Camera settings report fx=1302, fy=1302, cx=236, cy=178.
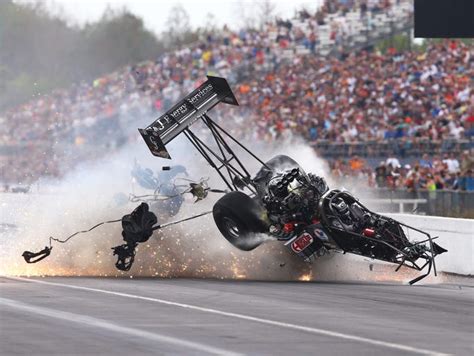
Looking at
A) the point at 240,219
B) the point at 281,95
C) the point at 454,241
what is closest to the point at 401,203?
the point at 454,241

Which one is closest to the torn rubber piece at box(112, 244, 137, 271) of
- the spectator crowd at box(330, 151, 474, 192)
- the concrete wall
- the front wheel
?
the front wheel

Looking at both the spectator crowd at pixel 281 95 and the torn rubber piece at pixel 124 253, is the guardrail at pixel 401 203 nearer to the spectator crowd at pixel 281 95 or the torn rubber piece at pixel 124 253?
the spectator crowd at pixel 281 95

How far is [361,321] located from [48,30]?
19536 millimetres

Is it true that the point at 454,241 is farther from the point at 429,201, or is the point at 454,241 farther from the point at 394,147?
the point at 394,147

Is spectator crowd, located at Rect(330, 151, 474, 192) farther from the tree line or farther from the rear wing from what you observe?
the rear wing

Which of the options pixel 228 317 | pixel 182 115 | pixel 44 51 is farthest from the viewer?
pixel 44 51

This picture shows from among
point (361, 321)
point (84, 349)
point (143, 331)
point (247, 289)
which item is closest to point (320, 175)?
point (247, 289)

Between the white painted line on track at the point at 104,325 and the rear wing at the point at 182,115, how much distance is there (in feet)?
14.2

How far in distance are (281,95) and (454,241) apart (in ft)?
73.2

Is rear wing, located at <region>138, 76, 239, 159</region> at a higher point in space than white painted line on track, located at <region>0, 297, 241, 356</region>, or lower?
higher

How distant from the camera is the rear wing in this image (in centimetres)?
1795

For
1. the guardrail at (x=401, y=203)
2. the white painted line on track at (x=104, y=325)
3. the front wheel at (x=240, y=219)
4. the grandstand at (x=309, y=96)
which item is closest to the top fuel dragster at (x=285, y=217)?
the front wheel at (x=240, y=219)

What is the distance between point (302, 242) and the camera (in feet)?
56.0

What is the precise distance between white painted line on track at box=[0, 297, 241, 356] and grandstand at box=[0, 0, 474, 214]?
1487 centimetres
